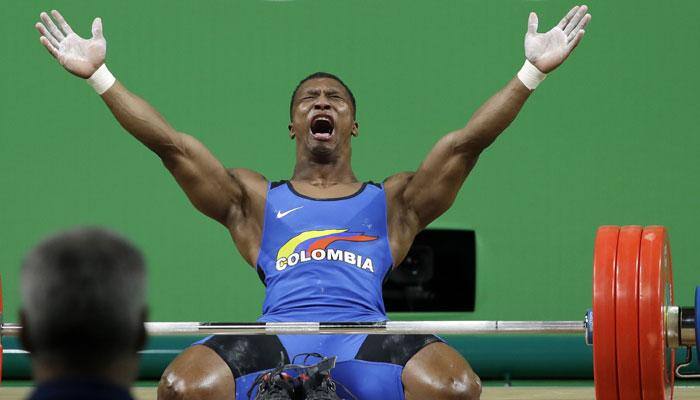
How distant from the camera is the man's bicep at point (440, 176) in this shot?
321 cm

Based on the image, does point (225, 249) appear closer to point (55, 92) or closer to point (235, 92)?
point (235, 92)

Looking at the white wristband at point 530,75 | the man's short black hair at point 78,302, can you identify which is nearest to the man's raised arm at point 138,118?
the white wristband at point 530,75

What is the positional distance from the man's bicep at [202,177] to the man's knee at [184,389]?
75 cm

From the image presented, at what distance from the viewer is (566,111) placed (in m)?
4.72

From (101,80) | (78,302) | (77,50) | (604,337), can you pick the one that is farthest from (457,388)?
(78,302)

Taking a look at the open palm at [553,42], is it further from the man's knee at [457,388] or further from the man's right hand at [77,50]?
the man's right hand at [77,50]

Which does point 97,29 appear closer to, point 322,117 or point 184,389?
point 322,117

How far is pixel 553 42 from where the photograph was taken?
316 cm

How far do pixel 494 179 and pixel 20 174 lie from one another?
203 centimetres

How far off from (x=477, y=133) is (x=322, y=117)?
53 cm

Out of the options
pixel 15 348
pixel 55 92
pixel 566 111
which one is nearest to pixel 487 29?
pixel 566 111

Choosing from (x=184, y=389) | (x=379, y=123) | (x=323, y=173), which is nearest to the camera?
(x=184, y=389)

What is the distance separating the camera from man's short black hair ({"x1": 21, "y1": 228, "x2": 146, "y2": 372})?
921mm

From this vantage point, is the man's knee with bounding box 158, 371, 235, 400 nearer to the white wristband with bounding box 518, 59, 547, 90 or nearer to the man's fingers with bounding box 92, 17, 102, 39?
the man's fingers with bounding box 92, 17, 102, 39
